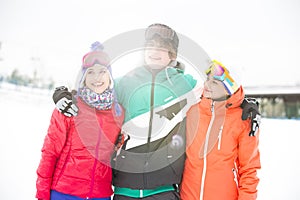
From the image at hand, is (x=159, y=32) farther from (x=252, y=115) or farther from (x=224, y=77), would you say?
Answer: (x=252, y=115)

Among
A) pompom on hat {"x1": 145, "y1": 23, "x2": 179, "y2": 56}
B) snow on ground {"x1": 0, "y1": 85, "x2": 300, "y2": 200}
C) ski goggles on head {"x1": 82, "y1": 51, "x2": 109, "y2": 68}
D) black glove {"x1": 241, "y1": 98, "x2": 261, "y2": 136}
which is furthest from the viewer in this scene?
snow on ground {"x1": 0, "y1": 85, "x2": 300, "y2": 200}

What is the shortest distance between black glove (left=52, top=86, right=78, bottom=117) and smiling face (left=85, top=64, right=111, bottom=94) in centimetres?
15

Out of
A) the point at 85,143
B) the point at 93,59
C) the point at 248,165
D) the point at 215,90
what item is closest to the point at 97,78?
the point at 93,59

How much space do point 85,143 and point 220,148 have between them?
93 cm

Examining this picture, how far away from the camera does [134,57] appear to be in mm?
2088

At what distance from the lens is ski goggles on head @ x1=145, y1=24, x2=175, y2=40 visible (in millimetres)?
1844

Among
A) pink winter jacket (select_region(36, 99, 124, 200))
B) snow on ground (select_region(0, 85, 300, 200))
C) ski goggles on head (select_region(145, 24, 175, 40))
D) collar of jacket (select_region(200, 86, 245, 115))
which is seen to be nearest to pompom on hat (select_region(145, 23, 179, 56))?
ski goggles on head (select_region(145, 24, 175, 40))

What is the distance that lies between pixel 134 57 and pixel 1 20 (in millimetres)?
63937

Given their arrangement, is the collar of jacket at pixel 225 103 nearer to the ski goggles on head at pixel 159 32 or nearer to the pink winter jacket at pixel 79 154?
the ski goggles on head at pixel 159 32

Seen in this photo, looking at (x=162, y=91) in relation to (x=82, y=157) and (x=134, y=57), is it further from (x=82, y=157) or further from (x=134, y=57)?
(x=82, y=157)

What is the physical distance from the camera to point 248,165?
166 centimetres

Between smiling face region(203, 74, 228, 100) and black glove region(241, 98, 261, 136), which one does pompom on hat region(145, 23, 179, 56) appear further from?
black glove region(241, 98, 261, 136)

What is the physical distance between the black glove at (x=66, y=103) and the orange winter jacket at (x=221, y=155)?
809 mm

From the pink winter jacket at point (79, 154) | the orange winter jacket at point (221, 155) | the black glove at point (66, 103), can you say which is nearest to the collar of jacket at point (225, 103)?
the orange winter jacket at point (221, 155)
